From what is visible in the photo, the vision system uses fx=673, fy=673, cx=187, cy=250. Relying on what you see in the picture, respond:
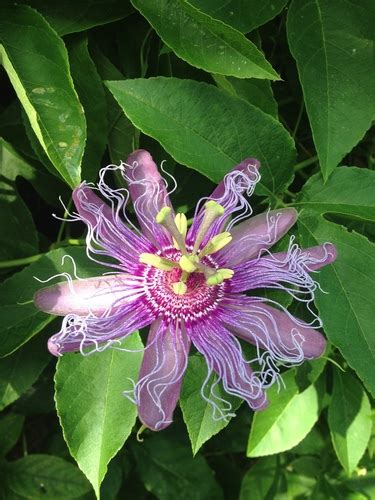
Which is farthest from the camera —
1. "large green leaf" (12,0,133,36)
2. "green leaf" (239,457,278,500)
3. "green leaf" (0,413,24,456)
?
"green leaf" (239,457,278,500)

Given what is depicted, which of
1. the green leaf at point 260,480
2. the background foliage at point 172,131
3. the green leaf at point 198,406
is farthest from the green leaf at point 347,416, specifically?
the green leaf at point 198,406

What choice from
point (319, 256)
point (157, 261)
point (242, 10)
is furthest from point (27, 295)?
point (242, 10)

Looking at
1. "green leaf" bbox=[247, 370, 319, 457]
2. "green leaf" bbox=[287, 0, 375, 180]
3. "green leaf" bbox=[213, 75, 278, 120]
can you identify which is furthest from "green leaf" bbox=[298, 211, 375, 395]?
"green leaf" bbox=[247, 370, 319, 457]

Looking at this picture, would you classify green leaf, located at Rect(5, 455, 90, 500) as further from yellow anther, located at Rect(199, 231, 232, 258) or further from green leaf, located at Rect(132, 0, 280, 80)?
green leaf, located at Rect(132, 0, 280, 80)

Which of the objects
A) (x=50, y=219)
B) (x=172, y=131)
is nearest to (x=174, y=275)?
(x=172, y=131)

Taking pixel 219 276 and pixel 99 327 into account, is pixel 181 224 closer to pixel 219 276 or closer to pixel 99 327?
pixel 219 276

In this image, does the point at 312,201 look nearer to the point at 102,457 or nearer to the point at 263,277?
the point at 263,277

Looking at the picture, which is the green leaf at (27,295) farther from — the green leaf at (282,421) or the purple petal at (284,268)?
the green leaf at (282,421)
